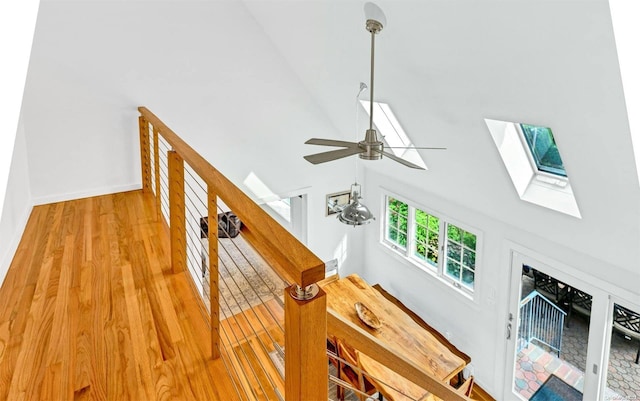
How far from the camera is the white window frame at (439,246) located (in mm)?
5066

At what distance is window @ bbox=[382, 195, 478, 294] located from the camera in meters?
5.28

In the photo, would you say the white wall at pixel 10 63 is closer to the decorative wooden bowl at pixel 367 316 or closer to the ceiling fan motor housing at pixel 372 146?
the ceiling fan motor housing at pixel 372 146

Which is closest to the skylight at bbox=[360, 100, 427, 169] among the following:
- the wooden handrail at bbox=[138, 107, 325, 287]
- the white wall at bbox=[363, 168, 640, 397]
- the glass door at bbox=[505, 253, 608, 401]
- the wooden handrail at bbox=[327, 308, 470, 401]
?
the white wall at bbox=[363, 168, 640, 397]

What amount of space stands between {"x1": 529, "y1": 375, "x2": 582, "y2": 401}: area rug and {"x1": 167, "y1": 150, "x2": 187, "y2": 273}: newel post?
4.20 m

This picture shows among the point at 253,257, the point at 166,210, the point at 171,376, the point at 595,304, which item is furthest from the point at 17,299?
the point at 253,257

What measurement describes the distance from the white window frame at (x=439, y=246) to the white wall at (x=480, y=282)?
0.05 meters

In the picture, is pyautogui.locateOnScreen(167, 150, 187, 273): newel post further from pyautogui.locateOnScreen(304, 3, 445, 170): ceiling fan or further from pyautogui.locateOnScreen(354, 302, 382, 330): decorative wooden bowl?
pyautogui.locateOnScreen(354, 302, 382, 330): decorative wooden bowl

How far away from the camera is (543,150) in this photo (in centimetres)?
379

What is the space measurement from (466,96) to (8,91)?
2.95 meters

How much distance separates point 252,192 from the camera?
5.31m

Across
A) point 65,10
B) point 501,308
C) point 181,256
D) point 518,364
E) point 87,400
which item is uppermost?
point 65,10

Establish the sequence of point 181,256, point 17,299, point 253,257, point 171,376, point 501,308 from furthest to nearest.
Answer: point 253,257 → point 501,308 → point 181,256 → point 17,299 → point 171,376

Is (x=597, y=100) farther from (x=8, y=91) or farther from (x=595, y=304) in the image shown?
(x=8, y=91)

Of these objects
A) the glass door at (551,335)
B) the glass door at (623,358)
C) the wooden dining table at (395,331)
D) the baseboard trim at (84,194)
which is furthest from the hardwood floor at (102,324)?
the glass door at (623,358)
